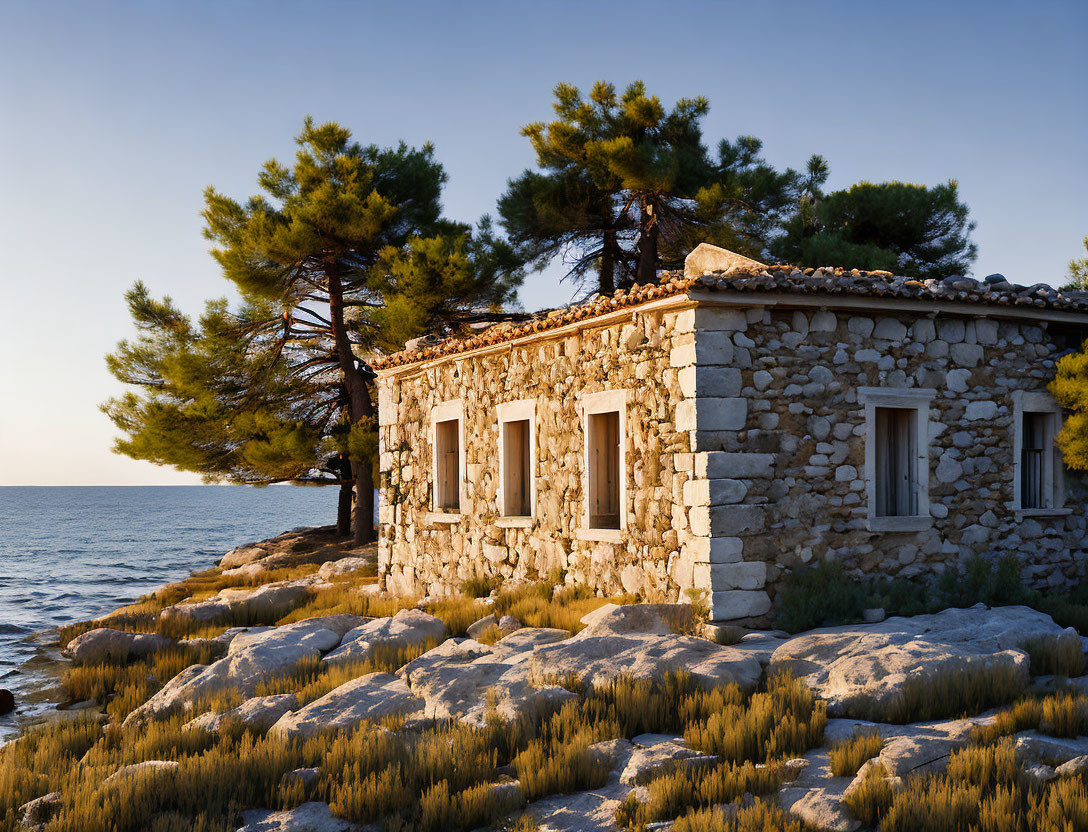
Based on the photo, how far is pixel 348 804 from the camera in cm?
500

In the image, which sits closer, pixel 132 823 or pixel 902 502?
pixel 132 823

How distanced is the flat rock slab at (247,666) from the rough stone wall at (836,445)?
364cm

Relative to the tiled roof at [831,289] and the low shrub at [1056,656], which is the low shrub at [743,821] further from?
the tiled roof at [831,289]

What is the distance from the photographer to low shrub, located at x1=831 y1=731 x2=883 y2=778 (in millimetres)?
5199

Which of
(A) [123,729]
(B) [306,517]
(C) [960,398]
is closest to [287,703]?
(A) [123,729]

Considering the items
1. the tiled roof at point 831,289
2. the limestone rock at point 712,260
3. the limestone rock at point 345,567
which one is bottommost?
the limestone rock at point 345,567

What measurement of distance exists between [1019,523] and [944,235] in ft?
40.2

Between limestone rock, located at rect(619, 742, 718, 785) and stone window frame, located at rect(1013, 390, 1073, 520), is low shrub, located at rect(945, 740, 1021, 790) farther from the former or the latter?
stone window frame, located at rect(1013, 390, 1073, 520)

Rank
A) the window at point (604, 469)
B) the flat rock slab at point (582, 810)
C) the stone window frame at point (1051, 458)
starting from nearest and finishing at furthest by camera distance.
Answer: the flat rock slab at point (582, 810) → the stone window frame at point (1051, 458) → the window at point (604, 469)

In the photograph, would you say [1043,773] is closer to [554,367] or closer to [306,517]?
[554,367]

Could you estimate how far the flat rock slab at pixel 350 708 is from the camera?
6395mm

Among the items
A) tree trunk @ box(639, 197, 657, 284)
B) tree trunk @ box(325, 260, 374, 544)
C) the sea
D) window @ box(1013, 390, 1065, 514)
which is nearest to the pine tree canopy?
tree trunk @ box(639, 197, 657, 284)

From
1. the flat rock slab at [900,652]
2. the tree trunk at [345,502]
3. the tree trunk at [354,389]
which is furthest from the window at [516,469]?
the tree trunk at [345,502]

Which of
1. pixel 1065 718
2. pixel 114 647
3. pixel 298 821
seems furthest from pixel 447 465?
pixel 1065 718
